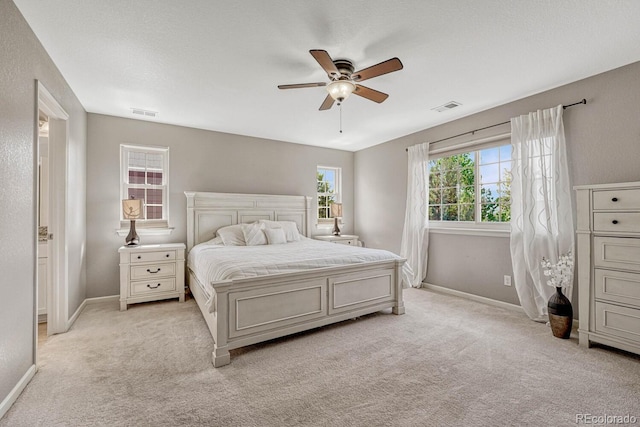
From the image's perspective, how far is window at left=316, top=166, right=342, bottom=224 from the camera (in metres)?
5.88

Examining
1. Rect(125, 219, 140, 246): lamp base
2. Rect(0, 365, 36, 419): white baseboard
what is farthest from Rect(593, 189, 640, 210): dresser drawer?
Rect(125, 219, 140, 246): lamp base

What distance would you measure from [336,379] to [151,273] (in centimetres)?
290

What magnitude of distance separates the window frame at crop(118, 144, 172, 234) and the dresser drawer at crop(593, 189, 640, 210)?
5.05 meters

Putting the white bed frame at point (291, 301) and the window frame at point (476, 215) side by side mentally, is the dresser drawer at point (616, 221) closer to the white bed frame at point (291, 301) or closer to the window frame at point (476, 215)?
the window frame at point (476, 215)

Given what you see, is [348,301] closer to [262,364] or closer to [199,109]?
[262,364]

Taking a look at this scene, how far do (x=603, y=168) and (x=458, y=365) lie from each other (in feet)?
8.00

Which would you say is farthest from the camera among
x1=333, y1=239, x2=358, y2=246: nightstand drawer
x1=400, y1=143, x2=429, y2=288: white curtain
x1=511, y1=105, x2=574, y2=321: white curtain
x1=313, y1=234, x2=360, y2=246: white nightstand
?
x1=333, y1=239, x2=358, y2=246: nightstand drawer

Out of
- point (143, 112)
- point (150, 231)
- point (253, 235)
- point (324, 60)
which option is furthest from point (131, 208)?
point (324, 60)

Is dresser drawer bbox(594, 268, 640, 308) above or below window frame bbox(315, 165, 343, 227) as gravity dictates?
below

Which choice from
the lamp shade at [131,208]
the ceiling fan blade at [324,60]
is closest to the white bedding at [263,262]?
the lamp shade at [131,208]

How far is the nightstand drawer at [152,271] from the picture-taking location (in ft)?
11.9

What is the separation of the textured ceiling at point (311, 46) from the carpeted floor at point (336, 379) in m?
2.60

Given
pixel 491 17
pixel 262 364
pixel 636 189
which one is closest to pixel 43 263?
pixel 262 364

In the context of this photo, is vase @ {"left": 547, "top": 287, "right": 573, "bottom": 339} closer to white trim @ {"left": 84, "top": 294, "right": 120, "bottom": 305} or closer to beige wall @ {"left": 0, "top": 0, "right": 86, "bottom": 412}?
beige wall @ {"left": 0, "top": 0, "right": 86, "bottom": 412}
